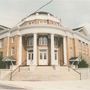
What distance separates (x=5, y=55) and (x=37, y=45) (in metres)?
6.84

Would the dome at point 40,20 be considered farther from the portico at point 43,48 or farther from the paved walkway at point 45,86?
the paved walkway at point 45,86

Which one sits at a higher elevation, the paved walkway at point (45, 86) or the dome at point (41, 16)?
the dome at point (41, 16)

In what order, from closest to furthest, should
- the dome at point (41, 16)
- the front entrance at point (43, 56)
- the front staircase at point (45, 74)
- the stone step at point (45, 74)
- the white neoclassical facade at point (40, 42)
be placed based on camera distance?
1. the front staircase at point (45, 74)
2. the stone step at point (45, 74)
3. the white neoclassical facade at point (40, 42)
4. the front entrance at point (43, 56)
5. the dome at point (41, 16)

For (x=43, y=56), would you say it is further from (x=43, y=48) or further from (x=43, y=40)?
(x=43, y=40)

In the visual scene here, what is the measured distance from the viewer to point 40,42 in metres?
41.7

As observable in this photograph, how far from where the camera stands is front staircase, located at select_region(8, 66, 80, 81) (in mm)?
30047

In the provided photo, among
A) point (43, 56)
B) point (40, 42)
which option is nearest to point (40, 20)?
point (40, 42)

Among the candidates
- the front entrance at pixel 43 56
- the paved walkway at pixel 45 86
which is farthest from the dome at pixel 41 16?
the paved walkway at pixel 45 86

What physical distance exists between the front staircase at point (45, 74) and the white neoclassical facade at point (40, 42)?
13.5 ft

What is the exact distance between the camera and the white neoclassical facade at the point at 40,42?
39344 millimetres

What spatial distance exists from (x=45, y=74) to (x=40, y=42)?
11653mm

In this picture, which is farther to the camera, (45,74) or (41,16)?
(41,16)

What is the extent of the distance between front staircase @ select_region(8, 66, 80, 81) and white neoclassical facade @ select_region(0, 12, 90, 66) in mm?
4120

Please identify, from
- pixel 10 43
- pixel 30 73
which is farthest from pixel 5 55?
pixel 30 73
